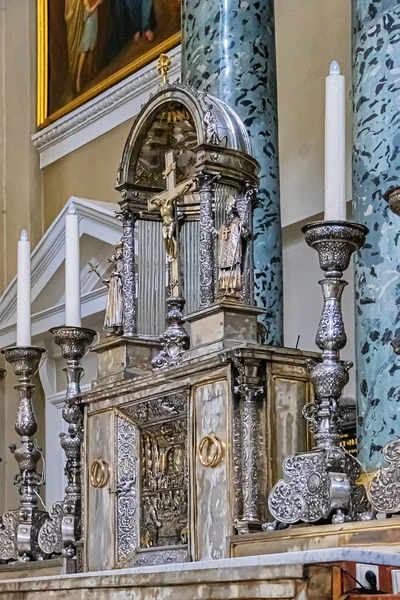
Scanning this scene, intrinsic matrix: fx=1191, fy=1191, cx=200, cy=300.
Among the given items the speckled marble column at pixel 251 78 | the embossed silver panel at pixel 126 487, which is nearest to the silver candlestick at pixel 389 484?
the embossed silver panel at pixel 126 487

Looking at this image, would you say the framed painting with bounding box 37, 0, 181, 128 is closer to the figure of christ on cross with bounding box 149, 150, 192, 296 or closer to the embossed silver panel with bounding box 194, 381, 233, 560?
the figure of christ on cross with bounding box 149, 150, 192, 296

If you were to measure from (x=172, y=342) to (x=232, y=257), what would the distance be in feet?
1.36

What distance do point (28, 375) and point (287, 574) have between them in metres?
2.92

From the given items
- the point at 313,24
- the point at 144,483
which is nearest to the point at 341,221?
the point at 144,483

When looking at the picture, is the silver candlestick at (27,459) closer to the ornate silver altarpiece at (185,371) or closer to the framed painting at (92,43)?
the ornate silver altarpiece at (185,371)

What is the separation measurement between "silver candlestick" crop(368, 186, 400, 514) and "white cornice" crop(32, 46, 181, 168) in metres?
5.36

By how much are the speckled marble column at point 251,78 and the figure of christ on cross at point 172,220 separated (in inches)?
33.1

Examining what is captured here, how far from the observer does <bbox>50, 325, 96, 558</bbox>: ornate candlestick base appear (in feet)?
14.3

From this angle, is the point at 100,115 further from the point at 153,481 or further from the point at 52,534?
the point at 153,481

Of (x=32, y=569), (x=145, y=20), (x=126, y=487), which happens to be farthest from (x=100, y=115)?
(x=126, y=487)

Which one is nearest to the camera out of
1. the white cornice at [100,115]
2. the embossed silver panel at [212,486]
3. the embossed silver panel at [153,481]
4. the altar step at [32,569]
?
the embossed silver panel at [212,486]

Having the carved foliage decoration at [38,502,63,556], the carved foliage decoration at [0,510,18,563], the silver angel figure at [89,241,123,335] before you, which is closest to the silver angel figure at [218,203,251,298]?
the silver angel figure at [89,241,123,335]

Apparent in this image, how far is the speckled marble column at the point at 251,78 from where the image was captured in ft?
16.6

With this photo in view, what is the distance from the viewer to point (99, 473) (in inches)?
162
